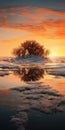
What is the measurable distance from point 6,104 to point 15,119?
1.82 m

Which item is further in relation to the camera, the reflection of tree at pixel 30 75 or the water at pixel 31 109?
the reflection of tree at pixel 30 75

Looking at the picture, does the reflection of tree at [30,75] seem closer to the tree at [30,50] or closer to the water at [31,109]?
the water at [31,109]

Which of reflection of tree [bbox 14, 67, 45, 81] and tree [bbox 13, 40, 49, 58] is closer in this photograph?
reflection of tree [bbox 14, 67, 45, 81]

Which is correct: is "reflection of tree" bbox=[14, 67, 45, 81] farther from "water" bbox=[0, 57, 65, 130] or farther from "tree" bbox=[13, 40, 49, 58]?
"tree" bbox=[13, 40, 49, 58]

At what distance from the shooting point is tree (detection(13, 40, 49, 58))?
56.6 m

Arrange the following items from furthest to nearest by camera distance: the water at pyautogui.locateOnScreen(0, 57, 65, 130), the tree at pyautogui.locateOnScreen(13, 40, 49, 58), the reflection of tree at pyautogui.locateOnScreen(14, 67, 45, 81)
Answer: the tree at pyautogui.locateOnScreen(13, 40, 49, 58), the reflection of tree at pyautogui.locateOnScreen(14, 67, 45, 81), the water at pyautogui.locateOnScreen(0, 57, 65, 130)

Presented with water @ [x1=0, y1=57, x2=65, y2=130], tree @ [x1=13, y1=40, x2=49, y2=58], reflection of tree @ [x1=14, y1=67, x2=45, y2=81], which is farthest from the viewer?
tree @ [x1=13, y1=40, x2=49, y2=58]

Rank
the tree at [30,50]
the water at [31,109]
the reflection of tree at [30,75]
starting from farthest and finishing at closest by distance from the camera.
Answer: the tree at [30,50] → the reflection of tree at [30,75] → the water at [31,109]

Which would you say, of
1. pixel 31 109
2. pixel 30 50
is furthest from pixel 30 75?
pixel 30 50

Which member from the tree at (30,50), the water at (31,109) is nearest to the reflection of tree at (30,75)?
the water at (31,109)

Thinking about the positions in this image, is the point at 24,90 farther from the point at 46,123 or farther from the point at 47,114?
the point at 46,123

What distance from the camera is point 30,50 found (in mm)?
56625

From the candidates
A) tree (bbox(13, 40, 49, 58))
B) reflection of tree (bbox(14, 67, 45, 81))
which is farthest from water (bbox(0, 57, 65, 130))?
tree (bbox(13, 40, 49, 58))

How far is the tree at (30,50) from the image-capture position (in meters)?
56.6
